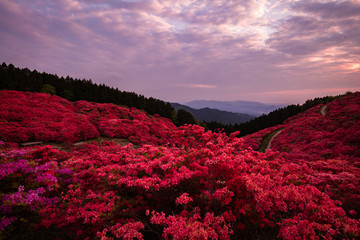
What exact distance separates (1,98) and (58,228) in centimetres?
2687

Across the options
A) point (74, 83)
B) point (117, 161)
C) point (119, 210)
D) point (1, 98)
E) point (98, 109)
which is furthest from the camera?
point (74, 83)

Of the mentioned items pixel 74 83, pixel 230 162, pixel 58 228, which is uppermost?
pixel 74 83

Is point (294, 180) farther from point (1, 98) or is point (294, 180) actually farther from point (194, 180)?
point (1, 98)

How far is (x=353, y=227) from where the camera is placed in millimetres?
4344

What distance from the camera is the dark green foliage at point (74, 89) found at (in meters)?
34.8

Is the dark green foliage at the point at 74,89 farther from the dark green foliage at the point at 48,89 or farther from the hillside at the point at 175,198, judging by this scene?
the hillside at the point at 175,198

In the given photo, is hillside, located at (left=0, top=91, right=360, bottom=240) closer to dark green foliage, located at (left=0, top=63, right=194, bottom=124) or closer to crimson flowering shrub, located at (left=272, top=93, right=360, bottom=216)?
crimson flowering shrub, located at (left=272, top=93, right=360, bottom=216)

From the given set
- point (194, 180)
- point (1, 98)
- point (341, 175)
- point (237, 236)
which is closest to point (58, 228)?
point (194, 180)

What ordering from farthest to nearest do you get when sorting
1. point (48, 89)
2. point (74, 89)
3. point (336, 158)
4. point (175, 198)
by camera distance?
point (74, 89)
point (48, 89)
point (336, 158)
point (175, 198)

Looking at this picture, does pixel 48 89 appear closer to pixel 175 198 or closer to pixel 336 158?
pixel 175 198

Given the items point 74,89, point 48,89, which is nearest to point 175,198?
point 48,89

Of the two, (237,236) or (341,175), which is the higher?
(341,175)

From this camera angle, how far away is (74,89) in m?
47.1

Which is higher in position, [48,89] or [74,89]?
[74,89]
